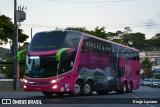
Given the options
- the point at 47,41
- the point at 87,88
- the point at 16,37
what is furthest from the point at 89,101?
the point at 16,37

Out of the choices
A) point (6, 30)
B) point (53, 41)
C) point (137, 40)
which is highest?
point (137, 40)

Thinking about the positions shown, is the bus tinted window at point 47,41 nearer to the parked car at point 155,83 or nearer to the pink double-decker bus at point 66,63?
the pink double-decker bus at point 66,63

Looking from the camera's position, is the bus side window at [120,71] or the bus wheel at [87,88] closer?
the bus wheel at [87,88]

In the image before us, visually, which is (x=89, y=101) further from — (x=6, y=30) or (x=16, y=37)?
(x=6, y=30)

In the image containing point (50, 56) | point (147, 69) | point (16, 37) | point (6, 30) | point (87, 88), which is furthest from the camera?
point (147, 69)

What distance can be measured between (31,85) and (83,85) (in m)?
3.73

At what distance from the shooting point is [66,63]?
22766 mm

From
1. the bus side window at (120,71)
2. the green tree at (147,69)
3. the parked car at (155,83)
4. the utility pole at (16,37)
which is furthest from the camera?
the green tree at (147,69)

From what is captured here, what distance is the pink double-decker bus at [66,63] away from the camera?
22.3 m

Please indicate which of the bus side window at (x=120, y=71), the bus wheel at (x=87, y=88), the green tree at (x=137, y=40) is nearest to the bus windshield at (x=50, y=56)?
the bus wheel at (x=87, y=88)

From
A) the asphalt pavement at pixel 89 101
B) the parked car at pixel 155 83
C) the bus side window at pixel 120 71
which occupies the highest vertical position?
the bus side window at pixel 120 71

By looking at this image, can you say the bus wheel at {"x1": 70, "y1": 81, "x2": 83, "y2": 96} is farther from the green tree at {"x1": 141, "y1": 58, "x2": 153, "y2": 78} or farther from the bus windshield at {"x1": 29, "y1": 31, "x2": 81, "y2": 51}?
the green tree at {"x1": 141, "y1": 58, "x2": 153, "y2": 78}

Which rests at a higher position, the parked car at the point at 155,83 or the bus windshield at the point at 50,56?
the bus windshield at the point at 50,56

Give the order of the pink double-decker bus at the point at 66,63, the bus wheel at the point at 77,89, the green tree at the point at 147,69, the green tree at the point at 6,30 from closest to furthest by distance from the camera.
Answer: the pink double-decker bus at the point at 66,63 → the bus wheel at the point at 77,89 → the green tree at the point at 6,30 → the green tree at the point at 147,69
